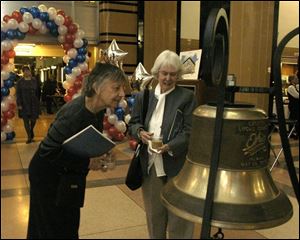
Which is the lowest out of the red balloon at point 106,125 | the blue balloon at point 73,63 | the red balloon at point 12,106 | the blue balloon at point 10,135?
the red balloon at point 106,125

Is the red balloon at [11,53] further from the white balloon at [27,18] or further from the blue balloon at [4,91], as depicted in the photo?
the white balloon at [27,18]

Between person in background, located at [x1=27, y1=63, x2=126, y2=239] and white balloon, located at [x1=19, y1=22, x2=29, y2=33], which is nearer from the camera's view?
white balloon, located at [x1=19, y1=22, x2=29, y2=33]

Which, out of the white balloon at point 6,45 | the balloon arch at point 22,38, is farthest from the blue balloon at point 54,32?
the white balloon at point 6,45

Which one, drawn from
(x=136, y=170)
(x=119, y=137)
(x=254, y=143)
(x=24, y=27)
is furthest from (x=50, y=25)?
(x=254, y=143)

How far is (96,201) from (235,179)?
76 centimetres

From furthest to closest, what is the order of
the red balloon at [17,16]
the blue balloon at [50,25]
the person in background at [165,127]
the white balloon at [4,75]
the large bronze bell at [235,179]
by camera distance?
1. the person in background at [165,127]
2. the blue balloon at [50,25]
3. the red balloon at [17,16]
4. the white balloon at [4,75]
5. the large bronze bell at [235,179]

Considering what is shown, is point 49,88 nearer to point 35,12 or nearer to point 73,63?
point 73,63

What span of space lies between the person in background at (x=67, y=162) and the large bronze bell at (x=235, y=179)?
34 centimetres

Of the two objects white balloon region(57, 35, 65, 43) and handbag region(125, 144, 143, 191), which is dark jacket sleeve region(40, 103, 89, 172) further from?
handbag region(125, 144, 143, 191)

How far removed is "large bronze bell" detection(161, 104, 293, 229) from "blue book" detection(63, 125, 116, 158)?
0.76 feet

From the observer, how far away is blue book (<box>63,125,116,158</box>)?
2.18 feet

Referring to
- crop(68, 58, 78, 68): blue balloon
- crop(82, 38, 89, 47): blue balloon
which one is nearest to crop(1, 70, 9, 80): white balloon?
crop(68, 58, 78, 68): blue balloon

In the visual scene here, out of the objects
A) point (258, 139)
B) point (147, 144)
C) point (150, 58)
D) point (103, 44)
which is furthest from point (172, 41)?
point (258, 139)

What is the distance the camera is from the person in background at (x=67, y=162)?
0.78 meters
